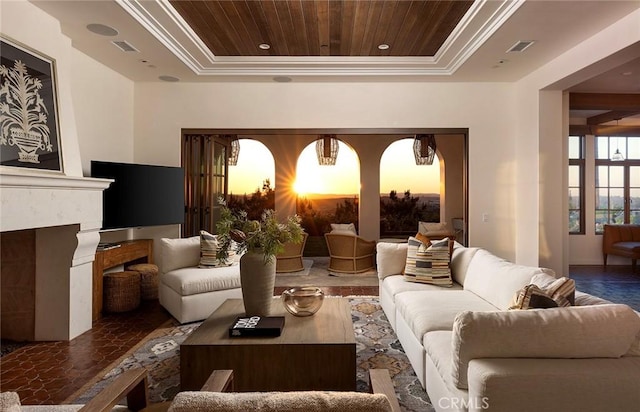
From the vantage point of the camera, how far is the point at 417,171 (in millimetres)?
11234

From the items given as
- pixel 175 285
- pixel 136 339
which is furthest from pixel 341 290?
pixel 136 339

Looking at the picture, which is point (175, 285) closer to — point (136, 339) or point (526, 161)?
point (136, 339)

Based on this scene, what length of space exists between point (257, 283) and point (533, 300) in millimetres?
1885

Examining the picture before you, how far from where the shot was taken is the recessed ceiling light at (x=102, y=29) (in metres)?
3.90

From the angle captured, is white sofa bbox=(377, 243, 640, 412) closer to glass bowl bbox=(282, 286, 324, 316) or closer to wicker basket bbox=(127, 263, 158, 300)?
glass bowl bbox=(282, 286, 324, 316)

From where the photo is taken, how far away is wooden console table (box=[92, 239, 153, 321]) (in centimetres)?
445

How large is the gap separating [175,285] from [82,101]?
8.02ft

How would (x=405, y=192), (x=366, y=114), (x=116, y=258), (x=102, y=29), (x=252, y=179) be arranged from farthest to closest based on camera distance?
(x=405, y=192) < (x=252, y=179) < (x=366, y=114) < (x=116, y=258) < (x=102, y=29)

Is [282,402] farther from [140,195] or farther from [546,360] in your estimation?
[140,195]

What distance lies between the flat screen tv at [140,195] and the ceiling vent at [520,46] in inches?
176

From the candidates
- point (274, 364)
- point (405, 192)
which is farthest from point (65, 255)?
point (405, 192)

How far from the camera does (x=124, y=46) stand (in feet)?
14.6

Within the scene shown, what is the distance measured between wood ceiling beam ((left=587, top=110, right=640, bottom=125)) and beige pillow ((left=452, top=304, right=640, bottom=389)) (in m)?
6.73

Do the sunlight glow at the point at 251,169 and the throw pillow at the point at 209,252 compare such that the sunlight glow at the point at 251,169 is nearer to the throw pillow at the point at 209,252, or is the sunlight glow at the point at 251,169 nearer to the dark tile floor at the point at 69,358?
the throw pillow at the point at 209,252
